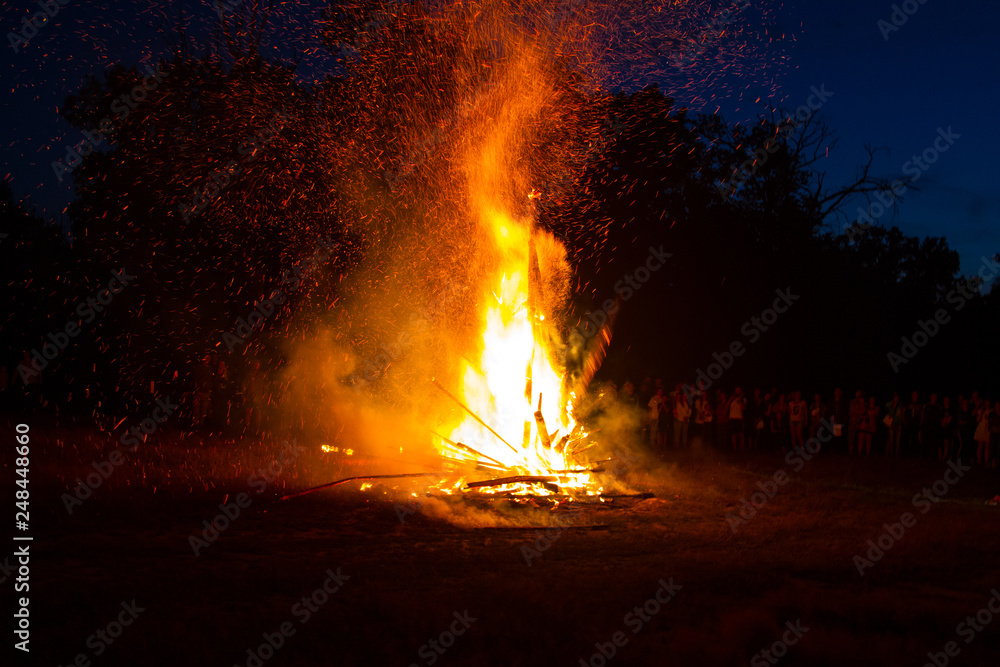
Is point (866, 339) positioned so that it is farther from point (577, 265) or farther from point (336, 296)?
point (336, 296)

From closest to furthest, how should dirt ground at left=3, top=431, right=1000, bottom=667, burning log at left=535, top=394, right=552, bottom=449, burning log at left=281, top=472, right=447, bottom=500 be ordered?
dirt ground at left=3, top=431, right=1000, bottom=667, burning log at left=281, top=472, right=447, bottom=500, burning log at left=535, top=394, right=552, bottom=449

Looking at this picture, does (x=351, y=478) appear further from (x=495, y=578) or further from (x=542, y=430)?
(x=495, y=578)

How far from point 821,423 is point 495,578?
12.8 m

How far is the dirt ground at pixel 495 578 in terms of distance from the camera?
4.53m

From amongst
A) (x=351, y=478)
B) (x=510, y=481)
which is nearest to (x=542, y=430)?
(x=510, y=481)

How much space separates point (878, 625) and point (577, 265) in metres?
14.9

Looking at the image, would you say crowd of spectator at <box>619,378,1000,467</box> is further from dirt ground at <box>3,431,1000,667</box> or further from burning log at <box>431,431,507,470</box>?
burning log at <box>431,431,507,470</box>

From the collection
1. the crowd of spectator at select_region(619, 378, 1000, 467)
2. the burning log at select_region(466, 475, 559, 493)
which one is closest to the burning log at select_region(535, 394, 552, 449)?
the burning log at select_region(466, 475, 559, 493)

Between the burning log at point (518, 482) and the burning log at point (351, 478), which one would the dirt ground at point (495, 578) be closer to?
the burning log at point (351, 478)

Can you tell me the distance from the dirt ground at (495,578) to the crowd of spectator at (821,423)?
18.2 ft

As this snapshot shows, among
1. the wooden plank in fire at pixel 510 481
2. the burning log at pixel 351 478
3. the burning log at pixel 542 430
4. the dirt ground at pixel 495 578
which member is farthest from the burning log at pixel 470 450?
the dirt ground at pixel 495 578

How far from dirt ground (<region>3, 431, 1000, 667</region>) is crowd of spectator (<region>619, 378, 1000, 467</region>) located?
5534mm

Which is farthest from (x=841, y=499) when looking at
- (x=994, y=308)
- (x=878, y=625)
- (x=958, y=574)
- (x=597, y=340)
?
(x=994, y=308)

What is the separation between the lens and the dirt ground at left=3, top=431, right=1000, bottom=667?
14.9 ft
